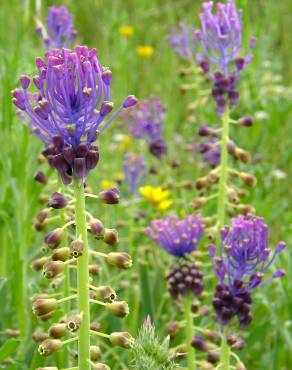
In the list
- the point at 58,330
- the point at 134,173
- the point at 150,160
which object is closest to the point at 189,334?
the point at 58,330

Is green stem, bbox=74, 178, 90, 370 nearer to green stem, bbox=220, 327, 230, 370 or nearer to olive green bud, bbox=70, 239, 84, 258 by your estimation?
olive green bud, bbox=70, 239, 84, 258

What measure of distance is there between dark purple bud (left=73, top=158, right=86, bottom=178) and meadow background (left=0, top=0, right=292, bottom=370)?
0.71 metres

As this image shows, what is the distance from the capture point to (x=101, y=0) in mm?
5992

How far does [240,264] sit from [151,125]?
170 cm

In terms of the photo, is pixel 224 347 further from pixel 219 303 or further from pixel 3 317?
pixel 3 317

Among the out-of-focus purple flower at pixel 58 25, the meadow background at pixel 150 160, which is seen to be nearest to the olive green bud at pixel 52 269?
the meadow background at pixel 150 160

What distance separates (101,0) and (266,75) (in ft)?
6.39

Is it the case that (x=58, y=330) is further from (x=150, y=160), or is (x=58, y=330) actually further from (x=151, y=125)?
(x=150, y=160)

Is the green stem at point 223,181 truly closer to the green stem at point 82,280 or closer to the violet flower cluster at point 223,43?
the violet flower cluster at point 223,43

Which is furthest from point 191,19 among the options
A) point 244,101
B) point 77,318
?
point 77,318

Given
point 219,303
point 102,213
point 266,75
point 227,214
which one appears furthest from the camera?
point 266,75

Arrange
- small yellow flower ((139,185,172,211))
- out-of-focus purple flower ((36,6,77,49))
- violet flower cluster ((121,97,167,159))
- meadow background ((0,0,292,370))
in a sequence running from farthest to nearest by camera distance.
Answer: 1. violet flower cluster ((121,97,167,159))
2. small yellow flower ((139,185,172,211))
3. out-of-focus purple flower ((36,6,77,49))
4. meadow background ((0,0,292,370))

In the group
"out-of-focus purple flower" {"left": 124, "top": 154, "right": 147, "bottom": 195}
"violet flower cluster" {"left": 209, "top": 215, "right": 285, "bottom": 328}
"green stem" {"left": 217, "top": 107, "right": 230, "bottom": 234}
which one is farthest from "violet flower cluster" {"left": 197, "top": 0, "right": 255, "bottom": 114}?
"out-of-focus purple flower" {"left": 124, "top": 154, "right": 147, "bottom": 195}

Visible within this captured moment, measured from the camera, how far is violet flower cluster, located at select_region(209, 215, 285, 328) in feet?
6.03
